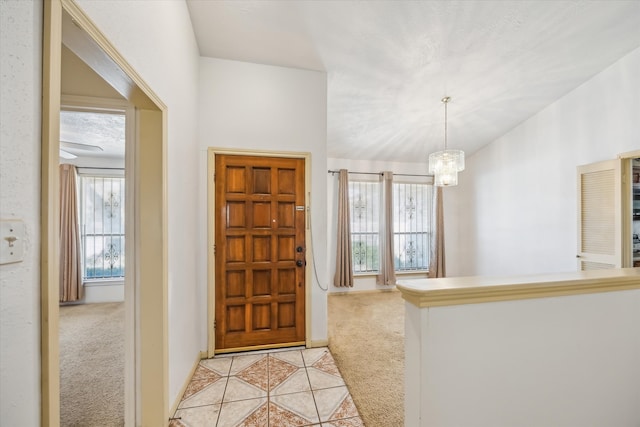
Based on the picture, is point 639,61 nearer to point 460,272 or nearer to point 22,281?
point 460,272

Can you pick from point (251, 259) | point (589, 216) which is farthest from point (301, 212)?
point (589, 216)

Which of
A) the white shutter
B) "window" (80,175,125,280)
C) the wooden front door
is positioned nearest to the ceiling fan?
"window" (80,175,125,280)

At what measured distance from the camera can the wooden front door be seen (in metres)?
2.51

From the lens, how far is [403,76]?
282 cm

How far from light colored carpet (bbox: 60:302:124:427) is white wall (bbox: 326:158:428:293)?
2.96 m

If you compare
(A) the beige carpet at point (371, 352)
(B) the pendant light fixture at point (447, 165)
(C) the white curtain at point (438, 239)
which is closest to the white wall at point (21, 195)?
(A) the beige carpet at point (371, 352)

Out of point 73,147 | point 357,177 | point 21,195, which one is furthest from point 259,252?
point 73,147

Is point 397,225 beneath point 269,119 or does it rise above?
beneath

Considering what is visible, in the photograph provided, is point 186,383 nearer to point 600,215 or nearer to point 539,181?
point 600,215

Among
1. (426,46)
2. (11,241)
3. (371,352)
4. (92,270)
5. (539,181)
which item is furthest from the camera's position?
(92,270)

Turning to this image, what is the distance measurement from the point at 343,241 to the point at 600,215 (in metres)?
3.20

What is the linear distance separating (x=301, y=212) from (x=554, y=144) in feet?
12.3

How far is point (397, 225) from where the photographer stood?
496 centimetres

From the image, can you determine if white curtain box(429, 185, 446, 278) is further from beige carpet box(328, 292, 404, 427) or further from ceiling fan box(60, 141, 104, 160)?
ceiling fan box(60, 141, 104, 160)
